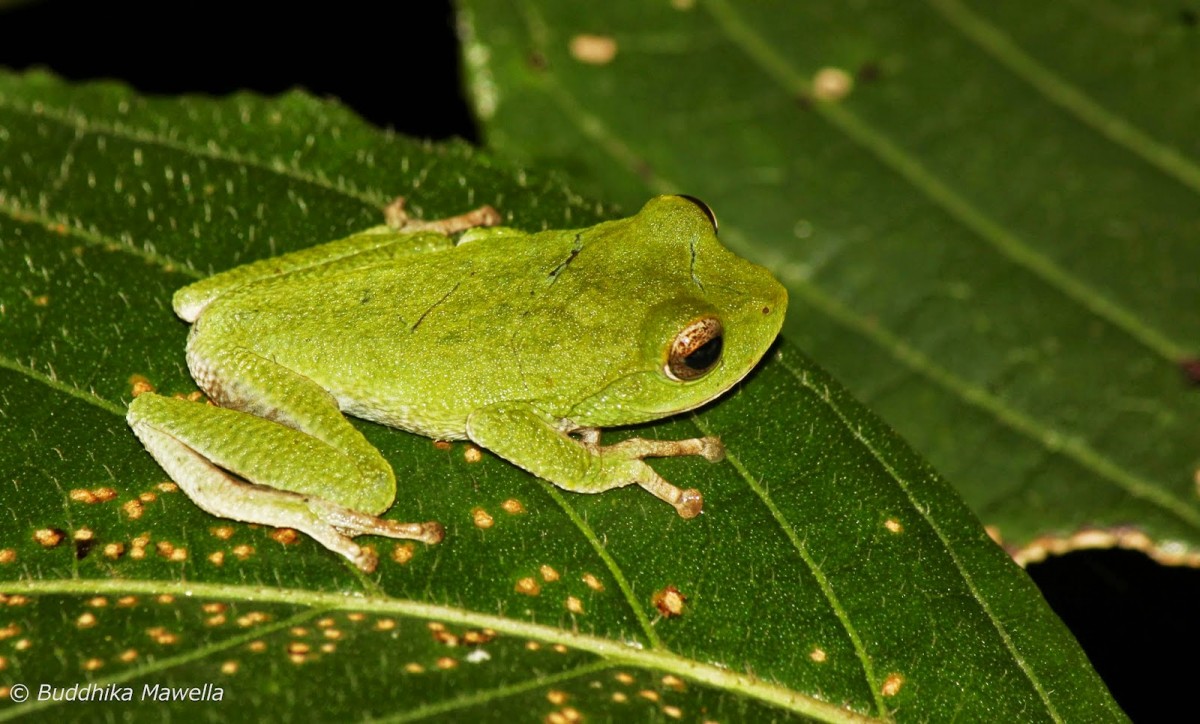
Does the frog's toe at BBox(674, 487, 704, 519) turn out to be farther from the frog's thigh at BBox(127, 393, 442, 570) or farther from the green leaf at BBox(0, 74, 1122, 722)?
the frog's thigh at BBox(127, 393, 442, 570)

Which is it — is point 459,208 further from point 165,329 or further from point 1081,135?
point 1081,135

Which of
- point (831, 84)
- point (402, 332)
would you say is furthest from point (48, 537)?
point (831, 84)

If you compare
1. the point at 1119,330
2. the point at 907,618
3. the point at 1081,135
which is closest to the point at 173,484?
the point at 907,618

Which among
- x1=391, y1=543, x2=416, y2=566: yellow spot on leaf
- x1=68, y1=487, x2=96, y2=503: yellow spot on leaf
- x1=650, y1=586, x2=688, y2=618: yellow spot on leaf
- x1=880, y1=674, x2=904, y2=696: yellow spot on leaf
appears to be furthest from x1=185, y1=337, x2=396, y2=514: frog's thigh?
x1=880, y1=674, x2=904, y2=696: yellow spot on leaf

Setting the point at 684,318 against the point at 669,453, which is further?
the point at 669,453

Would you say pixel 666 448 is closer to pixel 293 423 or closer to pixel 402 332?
pixel 402 332

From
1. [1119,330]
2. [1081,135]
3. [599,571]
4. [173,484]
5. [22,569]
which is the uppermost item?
[1081,135]

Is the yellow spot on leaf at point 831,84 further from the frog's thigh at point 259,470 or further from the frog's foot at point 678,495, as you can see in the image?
the frog's thigh at point 259,470
